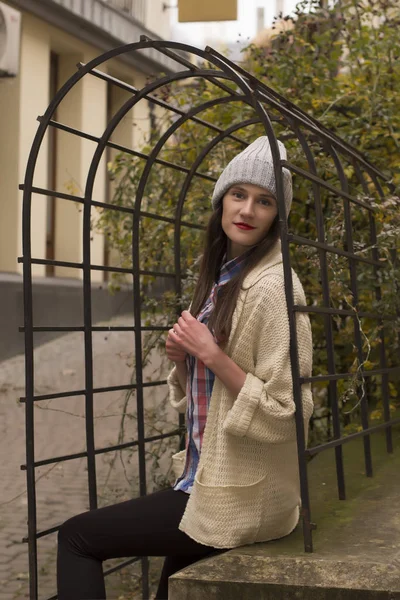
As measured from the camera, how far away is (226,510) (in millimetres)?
2828

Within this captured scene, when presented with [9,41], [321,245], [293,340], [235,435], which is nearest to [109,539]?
[235,435]

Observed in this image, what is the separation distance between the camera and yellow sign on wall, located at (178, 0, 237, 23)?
3.66 meters

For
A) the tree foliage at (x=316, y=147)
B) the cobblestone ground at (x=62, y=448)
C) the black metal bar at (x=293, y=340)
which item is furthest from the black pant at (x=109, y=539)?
the tree foliage at (x=316, y=147)

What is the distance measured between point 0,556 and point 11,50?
634 cm

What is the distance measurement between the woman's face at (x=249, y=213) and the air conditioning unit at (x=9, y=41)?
7.57 m

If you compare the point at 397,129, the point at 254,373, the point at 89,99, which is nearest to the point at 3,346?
the point at 89,99

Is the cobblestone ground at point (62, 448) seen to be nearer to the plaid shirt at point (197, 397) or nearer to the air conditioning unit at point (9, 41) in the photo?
the plaid shirt at point (197, 397)

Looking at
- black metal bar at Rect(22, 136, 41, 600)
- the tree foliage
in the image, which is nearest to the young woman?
black metal bar at Rect(22, 136, 41, 600)

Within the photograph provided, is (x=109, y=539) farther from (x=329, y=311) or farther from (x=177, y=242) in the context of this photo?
(x=177, y=242)

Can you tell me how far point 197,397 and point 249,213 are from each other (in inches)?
23.6

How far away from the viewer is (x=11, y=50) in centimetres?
1002

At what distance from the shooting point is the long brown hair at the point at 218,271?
113 inches

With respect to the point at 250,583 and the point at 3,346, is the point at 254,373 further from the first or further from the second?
the point at 3,346

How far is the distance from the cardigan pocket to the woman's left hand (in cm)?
36
